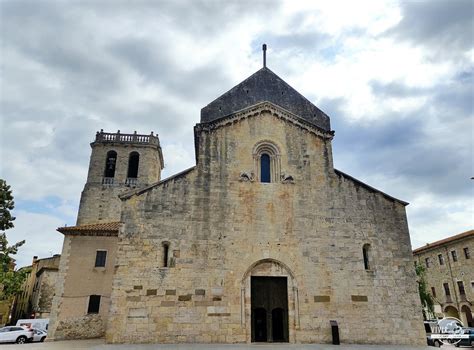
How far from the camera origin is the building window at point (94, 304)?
64.4 feet

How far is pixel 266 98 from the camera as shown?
2183 cm

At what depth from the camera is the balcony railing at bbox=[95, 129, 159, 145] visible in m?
34.0

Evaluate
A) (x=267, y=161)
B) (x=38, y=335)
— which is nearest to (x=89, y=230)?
(x=38, y=335)

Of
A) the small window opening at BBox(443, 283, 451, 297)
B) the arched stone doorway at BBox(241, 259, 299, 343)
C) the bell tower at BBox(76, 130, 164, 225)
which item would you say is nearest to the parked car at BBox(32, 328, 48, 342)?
the bell tower at BBox(76, 130, 164, 225)

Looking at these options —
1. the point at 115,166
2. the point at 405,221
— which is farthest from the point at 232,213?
the point at 115,166

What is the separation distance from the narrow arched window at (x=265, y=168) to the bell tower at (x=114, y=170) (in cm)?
1721

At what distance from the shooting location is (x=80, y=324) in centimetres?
1917

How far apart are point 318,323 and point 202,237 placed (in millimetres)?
6166

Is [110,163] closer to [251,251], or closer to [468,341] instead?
[251,251]

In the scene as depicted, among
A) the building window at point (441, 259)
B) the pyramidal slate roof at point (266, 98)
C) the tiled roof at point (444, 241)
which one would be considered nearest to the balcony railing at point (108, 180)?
the pyramidal slate roof at point (266, 98)

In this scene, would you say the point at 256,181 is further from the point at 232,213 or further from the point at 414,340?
the point at 414,340

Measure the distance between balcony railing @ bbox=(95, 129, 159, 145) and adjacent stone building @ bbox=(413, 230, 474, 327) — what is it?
3339 centimetres

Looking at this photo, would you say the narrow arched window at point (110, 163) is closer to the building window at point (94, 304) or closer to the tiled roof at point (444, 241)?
the building window at point (94, 304)

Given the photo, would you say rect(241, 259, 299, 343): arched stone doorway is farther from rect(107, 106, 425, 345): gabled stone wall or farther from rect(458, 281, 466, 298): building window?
rect(458, 281, 466, 298): building window
